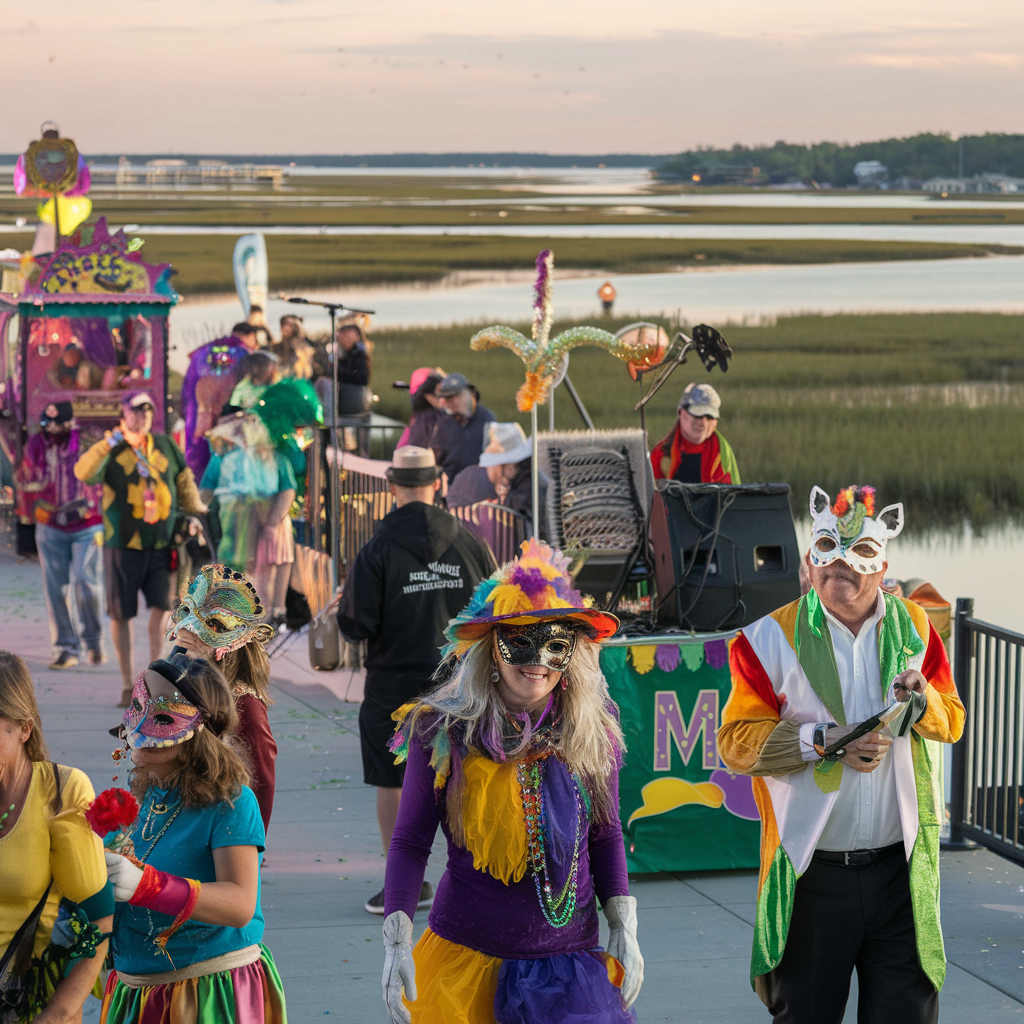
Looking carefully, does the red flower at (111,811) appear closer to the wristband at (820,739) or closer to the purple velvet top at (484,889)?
the purple velvet top at (484,889)

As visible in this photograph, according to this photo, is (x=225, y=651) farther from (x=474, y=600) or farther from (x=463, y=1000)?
(x=463, y=1000)

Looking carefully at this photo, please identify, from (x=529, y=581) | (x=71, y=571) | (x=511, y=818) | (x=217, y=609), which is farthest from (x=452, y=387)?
(x=511, y=818)

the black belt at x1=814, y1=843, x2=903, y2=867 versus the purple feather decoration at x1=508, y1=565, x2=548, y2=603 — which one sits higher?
the purple feather decoration at x1=508, y1=565, x2=548, y2=603

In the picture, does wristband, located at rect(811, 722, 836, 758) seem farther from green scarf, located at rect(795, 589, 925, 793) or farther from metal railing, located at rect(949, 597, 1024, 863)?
metal railing, located at rect(949, 597, 1024, 863)

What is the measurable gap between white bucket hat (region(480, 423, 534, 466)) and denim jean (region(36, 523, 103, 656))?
2554 mm

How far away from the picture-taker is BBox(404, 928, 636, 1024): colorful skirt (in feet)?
11.1

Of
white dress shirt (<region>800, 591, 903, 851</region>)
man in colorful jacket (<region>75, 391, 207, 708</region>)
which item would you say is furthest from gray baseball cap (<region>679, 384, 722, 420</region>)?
white dress shirt (<region>800, 591, 903, 851</region>)

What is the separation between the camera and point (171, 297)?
47.5 feet

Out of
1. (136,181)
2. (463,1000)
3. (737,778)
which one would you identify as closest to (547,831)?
(463,1000)

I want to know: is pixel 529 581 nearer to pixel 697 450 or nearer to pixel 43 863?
pixel 43 863

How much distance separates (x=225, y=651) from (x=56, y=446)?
26.6 ft

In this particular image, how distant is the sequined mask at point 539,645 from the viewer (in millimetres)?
3561

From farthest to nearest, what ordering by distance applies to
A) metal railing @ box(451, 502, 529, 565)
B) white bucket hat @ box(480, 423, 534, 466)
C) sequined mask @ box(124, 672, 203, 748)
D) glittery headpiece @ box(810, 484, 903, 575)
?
white bucket hat @ box(480, 423, 534, 466) → metal railing @ box(451, 502, 529, 565) → glittery headpiece @ box(810, 484, 903, 575) → sequined mask @ box(124, 672, 203, 748)

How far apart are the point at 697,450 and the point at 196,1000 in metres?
5.68
